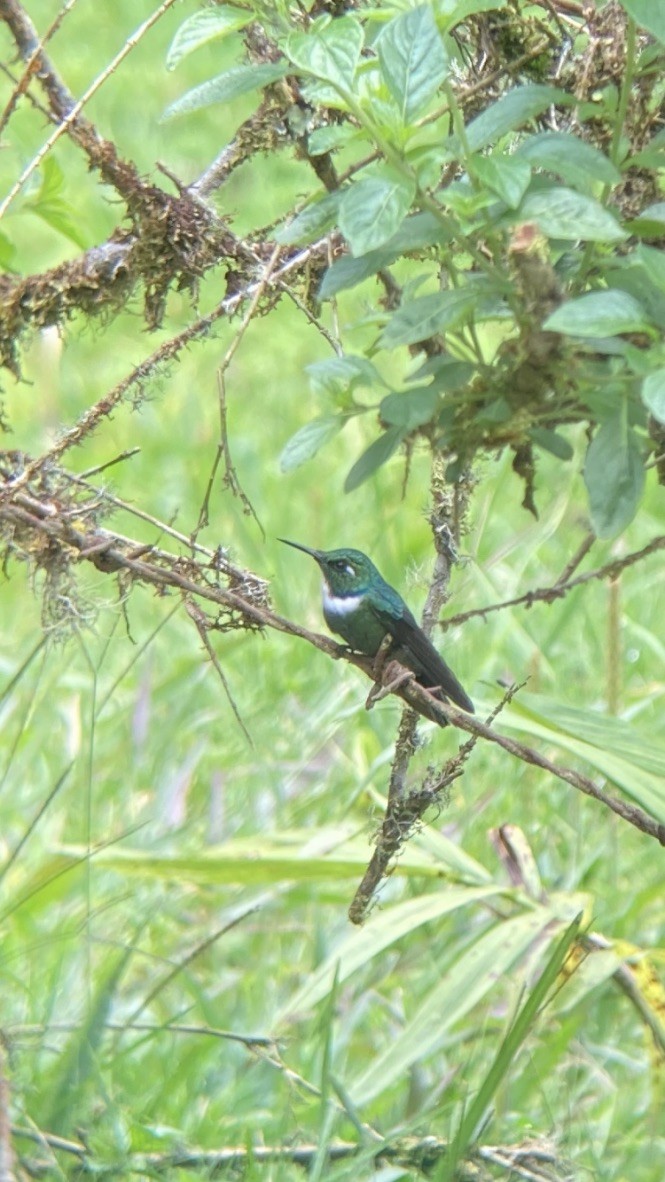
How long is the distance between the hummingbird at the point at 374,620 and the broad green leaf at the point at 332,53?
2.66ft

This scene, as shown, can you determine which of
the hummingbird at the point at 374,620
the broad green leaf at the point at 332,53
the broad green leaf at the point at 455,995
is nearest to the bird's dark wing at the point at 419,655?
the hummingbird at the point at 374,620

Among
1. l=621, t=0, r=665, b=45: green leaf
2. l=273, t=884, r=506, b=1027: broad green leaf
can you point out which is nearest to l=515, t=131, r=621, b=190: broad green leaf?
l=621, t=0, r=665, b=45: green leaf

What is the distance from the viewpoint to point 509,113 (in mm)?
1635

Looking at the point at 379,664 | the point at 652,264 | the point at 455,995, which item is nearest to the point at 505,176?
the point at 652,264

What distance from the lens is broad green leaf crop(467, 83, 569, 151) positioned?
162cm

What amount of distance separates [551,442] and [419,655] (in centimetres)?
61

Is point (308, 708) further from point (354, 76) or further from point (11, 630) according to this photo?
point (354, 76)

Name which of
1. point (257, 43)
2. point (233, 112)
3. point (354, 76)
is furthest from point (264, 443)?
point (354, 76)

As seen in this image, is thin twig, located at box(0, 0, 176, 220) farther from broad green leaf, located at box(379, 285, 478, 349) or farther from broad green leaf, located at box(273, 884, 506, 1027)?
broad green leaf, located at box(273, 884, 506, 1027)

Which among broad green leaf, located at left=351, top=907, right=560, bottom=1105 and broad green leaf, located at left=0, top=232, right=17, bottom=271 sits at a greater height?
broad green leaf, located at left=0, top=232, right=17, bottom=271

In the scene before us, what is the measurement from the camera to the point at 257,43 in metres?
2.06

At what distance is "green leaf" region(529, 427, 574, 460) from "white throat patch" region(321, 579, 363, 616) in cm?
82

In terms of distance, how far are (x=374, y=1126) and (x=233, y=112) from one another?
217 inches

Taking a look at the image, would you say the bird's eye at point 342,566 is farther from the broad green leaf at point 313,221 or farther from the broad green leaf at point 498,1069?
the broad green leaf at point 313,221
